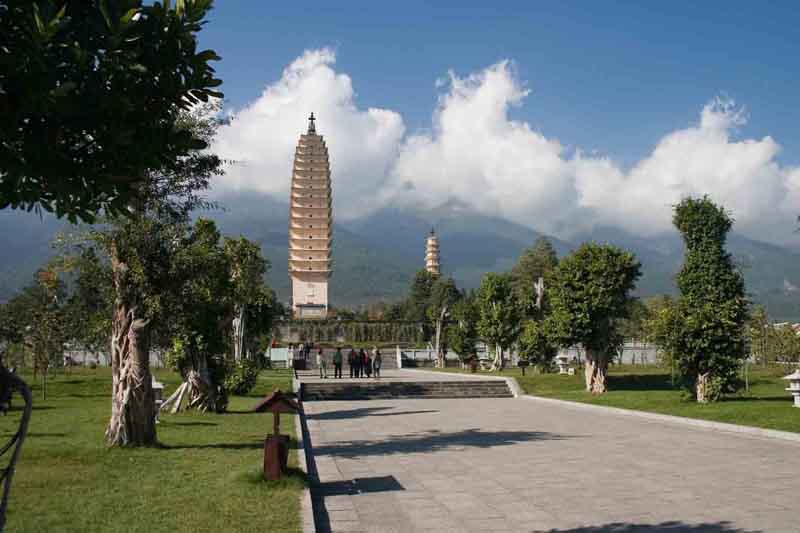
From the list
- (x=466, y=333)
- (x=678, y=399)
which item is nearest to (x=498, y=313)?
(x=466, y=333)

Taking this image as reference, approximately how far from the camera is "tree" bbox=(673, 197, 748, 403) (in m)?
21.0

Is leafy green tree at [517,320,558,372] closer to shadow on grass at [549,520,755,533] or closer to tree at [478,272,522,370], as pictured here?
tree at [478,272,522,370]

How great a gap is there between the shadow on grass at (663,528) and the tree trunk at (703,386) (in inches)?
575

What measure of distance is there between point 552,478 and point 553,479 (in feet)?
0.26

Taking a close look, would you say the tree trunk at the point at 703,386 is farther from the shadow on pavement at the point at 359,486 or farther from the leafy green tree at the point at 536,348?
the leafy green tree at the point at 536,348

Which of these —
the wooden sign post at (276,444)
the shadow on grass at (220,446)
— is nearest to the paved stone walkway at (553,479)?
the wooden sign post at (276,444)

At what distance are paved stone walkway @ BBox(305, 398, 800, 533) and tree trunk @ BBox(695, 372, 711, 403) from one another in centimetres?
358

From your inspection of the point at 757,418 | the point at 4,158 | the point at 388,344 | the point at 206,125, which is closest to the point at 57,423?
the point at 206,125

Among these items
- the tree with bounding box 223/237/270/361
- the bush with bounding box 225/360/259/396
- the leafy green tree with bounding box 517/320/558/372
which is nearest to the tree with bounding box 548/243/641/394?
the leafy green tree with bounding box 517/320/558/372

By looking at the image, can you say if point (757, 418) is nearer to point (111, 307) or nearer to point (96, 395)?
point (111, 307)

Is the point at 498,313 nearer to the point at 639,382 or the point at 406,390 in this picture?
the point at 639,382

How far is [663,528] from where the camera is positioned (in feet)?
24.8

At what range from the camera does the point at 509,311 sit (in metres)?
42.3

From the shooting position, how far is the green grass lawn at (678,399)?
16.7m
